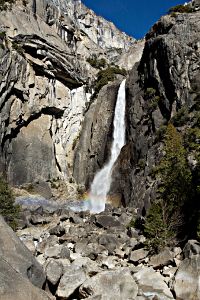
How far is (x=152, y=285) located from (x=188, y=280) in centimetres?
106

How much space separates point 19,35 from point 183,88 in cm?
2183

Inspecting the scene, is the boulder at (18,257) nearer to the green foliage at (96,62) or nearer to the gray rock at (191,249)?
the gray rock at (191,249)

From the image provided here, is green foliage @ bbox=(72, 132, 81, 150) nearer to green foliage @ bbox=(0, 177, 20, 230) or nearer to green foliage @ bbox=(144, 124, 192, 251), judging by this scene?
green foliage @ bbox=(0, 177, 20, 230)

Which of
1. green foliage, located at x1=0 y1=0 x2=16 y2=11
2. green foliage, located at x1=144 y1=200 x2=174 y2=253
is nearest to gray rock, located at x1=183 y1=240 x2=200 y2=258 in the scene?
green foliage, located at x1=144 y1=200 x2=174 y2=253

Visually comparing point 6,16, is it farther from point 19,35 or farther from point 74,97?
point 74,97

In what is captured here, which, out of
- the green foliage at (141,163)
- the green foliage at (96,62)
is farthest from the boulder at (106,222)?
the green foliage at (96,62)

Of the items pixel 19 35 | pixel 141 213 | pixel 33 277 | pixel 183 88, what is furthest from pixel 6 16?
pixel 33 277

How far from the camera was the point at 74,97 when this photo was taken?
166 ft

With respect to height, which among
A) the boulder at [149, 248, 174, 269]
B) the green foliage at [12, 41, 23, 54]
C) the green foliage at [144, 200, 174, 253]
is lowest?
the boulder at [149, 248, 174, 269]

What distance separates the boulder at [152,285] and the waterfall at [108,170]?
1005 inches

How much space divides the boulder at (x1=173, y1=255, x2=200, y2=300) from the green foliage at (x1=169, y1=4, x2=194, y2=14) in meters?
37.9

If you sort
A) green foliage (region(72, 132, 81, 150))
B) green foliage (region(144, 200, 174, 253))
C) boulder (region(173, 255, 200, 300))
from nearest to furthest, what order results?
boulder (region(173, 255, 200, 300)) → green foliage (region(144, 200, 174, 253)) → green foliage (region(72, 132, 81, 150))

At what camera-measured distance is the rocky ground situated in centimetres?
956

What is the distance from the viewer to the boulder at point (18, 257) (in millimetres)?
8672
